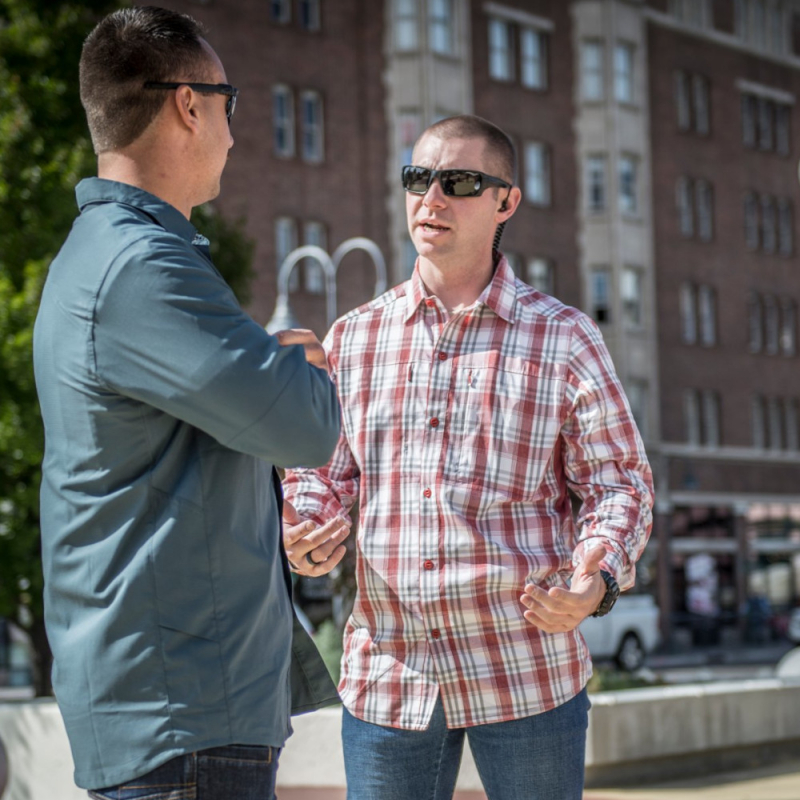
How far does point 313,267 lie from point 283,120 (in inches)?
143

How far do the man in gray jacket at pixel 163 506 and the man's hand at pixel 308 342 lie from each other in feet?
0.36

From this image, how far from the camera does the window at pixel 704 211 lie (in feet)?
Answer: 151

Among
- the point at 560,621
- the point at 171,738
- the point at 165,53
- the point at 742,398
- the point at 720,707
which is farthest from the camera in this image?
the point at 742,398

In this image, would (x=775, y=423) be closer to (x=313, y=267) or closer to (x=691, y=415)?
(x=691, y=415)

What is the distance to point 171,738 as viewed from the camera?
218 centimetres

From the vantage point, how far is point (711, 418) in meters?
45.4

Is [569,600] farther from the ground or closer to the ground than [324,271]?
closer to the ground

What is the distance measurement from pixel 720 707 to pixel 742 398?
38.1m

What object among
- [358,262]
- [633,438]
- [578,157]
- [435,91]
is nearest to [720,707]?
[633,438]

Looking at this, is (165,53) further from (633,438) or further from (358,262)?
(358,262)

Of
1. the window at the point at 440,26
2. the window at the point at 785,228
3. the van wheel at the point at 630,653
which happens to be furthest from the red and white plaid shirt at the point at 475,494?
the window at the point at 785,228

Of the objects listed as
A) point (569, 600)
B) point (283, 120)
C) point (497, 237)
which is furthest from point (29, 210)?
point (283, 120)

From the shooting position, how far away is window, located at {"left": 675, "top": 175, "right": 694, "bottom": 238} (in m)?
45.2

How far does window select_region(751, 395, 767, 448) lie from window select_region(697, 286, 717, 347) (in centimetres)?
273
